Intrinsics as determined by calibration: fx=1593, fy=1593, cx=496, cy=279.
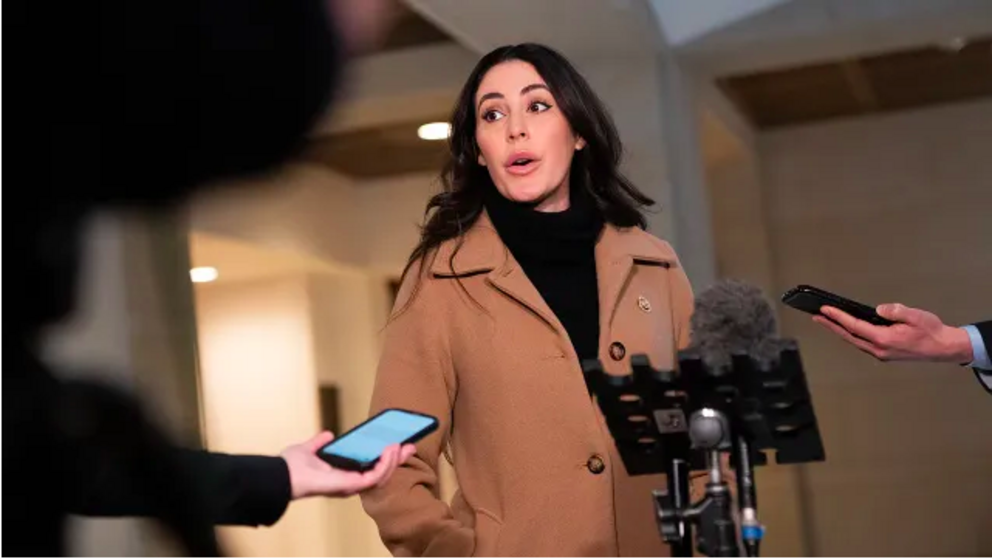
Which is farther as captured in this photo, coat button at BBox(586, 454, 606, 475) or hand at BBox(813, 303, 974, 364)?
coat button at BBox(586, 454, 606, 475)

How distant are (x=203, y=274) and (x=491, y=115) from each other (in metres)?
0.90

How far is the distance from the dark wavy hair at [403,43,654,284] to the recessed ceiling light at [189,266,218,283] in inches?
31.6

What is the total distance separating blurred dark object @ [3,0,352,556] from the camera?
8.04 ft

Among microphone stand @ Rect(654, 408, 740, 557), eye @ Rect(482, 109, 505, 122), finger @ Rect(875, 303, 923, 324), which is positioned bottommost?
microphone stand @ Rect(654, 408, 740, 557)

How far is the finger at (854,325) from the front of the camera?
1.85m

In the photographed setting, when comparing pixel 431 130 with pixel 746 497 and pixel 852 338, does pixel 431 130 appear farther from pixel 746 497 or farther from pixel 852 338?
pixel 746 497

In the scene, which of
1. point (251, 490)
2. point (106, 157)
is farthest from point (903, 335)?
point (106, 157)

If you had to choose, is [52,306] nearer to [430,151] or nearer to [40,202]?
[40,202]

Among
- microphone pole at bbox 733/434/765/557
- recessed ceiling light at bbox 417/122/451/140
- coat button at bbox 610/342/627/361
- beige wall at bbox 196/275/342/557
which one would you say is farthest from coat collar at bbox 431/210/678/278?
recessed ceiling light at bbox 417/122/451/140

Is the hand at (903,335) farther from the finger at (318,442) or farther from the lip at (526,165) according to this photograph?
the finger at (318,442)

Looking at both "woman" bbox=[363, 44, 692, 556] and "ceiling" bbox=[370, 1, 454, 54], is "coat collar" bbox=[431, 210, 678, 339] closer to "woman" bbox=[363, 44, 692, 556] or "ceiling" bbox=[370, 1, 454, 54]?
"woman" bbox=[363, 44, 692, 556]

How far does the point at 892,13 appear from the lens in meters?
3.20

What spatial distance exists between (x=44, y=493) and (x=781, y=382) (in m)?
1.37

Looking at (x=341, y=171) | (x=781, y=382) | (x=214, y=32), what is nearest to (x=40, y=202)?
(x=214, y=32)
